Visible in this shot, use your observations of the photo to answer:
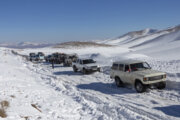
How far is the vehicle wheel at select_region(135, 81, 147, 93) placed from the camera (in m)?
10.2

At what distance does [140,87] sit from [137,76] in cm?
62

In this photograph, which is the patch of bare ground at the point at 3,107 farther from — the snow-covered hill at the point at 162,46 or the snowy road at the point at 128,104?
the snow-covered hill at the point at 162,46

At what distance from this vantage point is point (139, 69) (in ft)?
37.7

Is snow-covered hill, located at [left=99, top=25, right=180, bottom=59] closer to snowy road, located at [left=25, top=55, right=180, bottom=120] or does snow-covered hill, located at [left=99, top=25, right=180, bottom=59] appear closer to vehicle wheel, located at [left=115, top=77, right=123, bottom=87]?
vehicle wheel, located at [left=115, top=77, right=123, bottom=87]

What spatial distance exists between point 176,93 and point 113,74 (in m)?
4.24

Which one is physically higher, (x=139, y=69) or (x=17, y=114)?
(x=139, y=69)

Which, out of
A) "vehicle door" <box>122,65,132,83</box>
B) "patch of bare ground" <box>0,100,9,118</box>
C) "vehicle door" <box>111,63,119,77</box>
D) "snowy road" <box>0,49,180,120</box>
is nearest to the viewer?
"patch of bare ground" <box>0,100,9,118</box>

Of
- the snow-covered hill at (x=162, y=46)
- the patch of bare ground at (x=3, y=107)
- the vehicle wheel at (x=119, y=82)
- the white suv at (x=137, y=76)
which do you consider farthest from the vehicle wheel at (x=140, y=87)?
the snow-covered hill at (x=162, y=46)

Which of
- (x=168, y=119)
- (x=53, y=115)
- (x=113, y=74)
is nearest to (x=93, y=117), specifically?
(x=53, y=115)

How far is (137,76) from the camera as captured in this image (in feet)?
34.7

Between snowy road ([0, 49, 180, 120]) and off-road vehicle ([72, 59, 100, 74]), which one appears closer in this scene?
snowy road ([0, 49, 180, 120])

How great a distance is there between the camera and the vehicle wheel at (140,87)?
33.5ft

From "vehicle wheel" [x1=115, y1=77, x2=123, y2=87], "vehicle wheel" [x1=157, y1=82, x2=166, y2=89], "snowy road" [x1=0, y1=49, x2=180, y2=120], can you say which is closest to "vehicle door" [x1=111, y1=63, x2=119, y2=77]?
"vehicle wheel" [x1=115, y1=77, x2=123, y2=87]

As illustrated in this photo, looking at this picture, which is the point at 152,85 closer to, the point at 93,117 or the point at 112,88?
the point at 112,88
